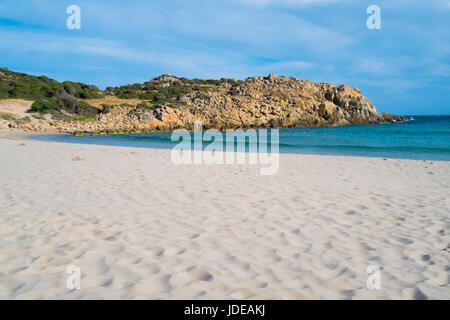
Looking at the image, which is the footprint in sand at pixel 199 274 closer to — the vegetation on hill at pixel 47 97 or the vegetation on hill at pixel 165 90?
the vegetation on hill at pixel 47 97

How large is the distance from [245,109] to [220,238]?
4448cm

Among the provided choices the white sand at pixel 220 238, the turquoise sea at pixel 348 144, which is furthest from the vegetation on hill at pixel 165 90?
the white sand at pixel 220 238

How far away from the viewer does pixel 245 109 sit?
47.2 metres

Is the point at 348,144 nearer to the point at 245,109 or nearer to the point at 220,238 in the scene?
the point at 220,238

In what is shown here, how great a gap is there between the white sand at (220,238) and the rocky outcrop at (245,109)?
94.8ft

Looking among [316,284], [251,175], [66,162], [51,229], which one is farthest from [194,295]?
[66,162]

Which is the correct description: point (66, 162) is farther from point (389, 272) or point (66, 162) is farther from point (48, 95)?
point (48, 95)

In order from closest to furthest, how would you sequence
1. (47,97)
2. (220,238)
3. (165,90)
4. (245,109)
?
(220,238), (47,97), (245,109), (165,90)

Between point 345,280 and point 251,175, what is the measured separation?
5.51m

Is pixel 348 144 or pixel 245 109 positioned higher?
pixel 245 109

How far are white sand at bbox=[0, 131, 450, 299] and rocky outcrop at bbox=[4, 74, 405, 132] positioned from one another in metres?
28.9

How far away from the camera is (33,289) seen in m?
2.67

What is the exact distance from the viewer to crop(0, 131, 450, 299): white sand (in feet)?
9.12

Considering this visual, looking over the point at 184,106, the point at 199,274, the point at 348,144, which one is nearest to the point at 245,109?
the point at 184,106
